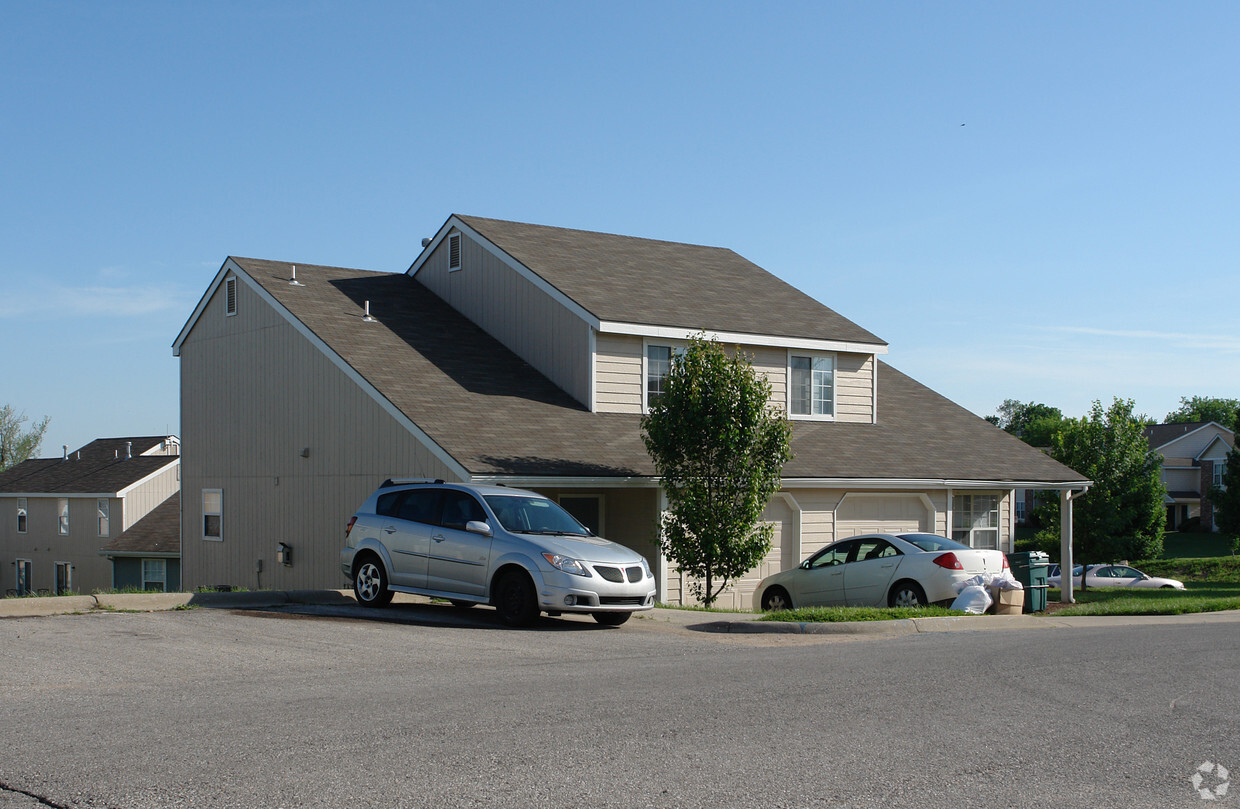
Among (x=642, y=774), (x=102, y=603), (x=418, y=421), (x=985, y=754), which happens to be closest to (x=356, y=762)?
(x=642, y=774)

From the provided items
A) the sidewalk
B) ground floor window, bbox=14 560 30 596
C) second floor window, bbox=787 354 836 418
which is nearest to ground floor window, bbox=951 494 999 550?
second floor window, bbox=787 354 836 418

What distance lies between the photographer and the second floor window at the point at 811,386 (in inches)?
1006

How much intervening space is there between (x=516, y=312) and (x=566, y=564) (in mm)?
11511

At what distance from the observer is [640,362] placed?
922 inches

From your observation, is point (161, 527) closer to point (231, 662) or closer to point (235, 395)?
point (235, 395)

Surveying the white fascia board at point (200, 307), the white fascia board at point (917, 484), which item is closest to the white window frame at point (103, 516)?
the white fascia board at point (200, 307)

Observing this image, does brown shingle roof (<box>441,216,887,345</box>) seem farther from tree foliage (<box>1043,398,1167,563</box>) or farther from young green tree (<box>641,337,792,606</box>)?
tree foliage (<box>1043,398,1167,563</box>)

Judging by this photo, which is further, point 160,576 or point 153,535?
point 153,535

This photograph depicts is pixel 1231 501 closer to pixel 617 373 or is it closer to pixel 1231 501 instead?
pixel 1231 501

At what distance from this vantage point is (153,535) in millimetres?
41156

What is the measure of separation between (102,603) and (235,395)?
11.0 meters

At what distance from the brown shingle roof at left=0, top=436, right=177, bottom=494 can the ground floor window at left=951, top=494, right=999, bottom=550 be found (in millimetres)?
31781

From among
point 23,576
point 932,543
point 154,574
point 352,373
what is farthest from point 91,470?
point 932,543

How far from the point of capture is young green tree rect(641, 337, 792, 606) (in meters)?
19.4
